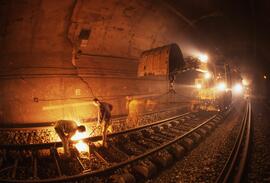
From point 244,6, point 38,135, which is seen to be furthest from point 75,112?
point 244,6

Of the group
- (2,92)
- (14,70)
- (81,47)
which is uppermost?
(81,47)

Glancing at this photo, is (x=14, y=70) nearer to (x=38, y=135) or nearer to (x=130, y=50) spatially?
(x=38, y=135)

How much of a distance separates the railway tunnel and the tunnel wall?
0.03 m

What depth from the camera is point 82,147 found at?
5594 mm

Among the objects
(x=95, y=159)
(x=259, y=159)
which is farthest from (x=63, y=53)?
(x=259, y=159)

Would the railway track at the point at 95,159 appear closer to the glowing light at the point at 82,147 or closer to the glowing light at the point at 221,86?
the glowing light at the point at 82,147

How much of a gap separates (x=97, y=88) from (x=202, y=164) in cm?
549

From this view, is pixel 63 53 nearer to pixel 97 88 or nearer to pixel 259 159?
pixel 97 88

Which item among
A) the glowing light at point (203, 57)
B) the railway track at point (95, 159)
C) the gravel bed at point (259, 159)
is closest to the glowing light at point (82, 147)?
the railway track at point (95, 159)

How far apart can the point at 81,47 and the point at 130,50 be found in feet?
9.58

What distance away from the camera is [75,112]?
24.2 feet

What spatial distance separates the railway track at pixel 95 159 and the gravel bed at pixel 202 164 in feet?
0.81

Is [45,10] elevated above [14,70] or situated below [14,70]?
above

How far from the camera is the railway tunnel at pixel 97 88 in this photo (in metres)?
4.72
